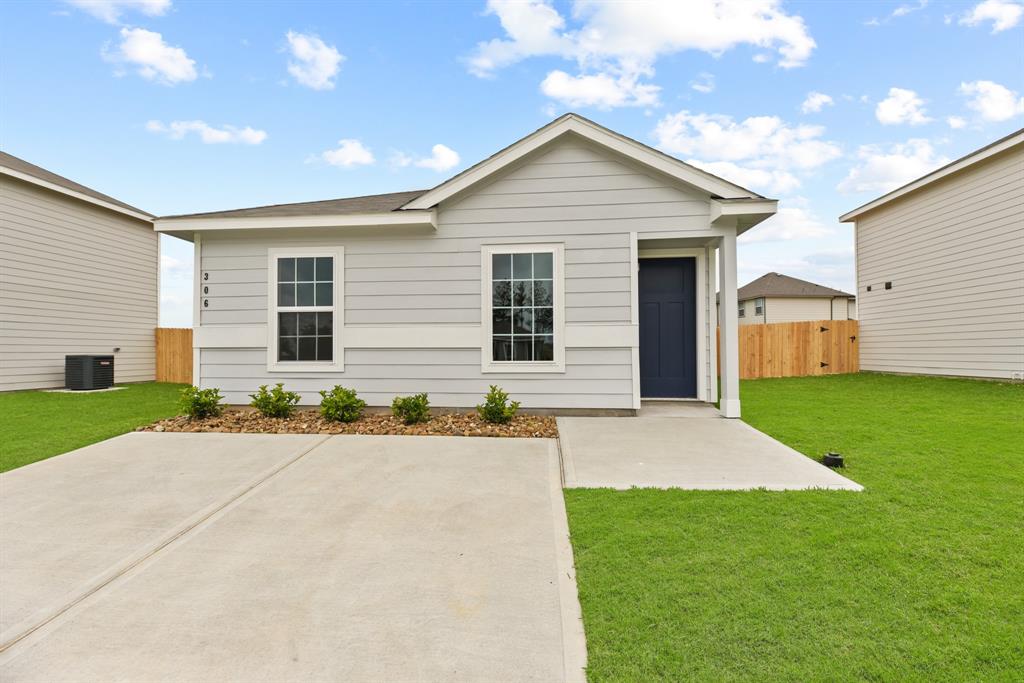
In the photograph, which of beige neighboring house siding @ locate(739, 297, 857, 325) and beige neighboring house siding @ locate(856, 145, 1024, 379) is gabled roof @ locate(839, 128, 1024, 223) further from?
beige neighboring house siding @ locate(739, 297, 857, 325)

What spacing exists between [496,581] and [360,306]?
17.7 feet

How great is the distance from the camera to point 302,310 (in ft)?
23.8

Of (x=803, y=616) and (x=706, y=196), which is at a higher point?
(x=706, y=196)

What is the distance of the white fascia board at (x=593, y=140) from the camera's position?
6.45 m

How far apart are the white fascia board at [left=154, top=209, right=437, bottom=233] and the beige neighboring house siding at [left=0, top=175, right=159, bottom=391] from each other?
7.06m

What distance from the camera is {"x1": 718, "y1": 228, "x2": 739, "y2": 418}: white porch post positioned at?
652 cm

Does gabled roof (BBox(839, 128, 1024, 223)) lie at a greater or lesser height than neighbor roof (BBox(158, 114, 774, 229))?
greater

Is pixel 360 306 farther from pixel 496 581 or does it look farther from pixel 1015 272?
pixel 1015 272

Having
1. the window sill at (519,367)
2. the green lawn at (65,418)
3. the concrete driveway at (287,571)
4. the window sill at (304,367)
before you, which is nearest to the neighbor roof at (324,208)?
the window sill at (304,367)

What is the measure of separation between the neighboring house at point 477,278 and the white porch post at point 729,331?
0.8 inches

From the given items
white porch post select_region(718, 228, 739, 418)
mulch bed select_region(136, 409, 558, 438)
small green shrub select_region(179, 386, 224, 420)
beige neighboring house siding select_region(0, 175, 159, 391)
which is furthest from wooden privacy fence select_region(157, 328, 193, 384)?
white porch post select_region(718, 228, 739, 418)

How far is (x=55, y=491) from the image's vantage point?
391cm

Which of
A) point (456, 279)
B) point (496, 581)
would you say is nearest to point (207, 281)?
point (456, 279)

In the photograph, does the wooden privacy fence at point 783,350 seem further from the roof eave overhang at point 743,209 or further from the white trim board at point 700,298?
the roof eave overhang at point 743,209
